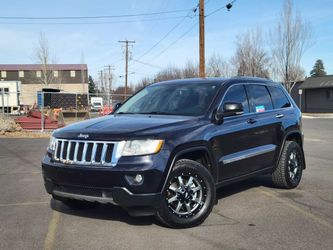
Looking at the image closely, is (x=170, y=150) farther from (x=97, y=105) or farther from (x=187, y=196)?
(x=97, y=105)

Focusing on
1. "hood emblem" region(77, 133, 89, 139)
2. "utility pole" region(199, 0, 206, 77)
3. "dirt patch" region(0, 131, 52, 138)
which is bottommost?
"dirt patch" region(0, 131, 52, 138)

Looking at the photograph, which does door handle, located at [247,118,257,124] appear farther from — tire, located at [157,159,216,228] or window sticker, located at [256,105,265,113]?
tire, located at [157,159,216,228]

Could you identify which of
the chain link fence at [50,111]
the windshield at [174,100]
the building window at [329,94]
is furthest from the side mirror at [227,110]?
the building window at [329,94]

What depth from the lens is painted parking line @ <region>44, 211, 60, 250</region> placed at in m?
4.94

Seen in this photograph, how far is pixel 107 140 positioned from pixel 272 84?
146 inches

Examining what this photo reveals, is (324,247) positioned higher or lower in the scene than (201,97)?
lower

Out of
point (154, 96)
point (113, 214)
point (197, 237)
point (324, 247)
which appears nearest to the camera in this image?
point (324, 247)

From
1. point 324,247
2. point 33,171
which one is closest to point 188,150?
point 324,247

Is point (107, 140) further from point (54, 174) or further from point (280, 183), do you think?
point (280, 183)

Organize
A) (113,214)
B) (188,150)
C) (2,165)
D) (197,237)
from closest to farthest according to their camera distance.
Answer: (197,237), (188,150), (113,214), (2,165)

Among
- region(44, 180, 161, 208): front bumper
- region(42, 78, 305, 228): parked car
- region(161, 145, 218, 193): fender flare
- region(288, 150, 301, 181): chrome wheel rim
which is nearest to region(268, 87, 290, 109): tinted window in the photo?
region(42, 78, 305, 228): parked car

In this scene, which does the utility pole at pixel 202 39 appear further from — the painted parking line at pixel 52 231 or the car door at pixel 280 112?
the painted parking line at pixel 52 231

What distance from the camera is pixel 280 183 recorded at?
773 cm

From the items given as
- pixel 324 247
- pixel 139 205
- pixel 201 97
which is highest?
pixel 201 97
